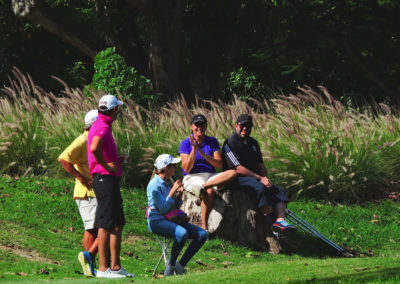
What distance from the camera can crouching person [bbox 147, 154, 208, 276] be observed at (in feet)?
25.1

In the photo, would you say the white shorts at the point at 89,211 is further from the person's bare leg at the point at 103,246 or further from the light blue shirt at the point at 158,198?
the light blue shirt at the point at 158,198

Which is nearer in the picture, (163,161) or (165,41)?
(163,161)

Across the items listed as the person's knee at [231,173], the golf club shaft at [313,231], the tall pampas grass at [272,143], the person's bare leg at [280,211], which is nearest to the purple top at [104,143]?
→ the person's knee at [231,173]

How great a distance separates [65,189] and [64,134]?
145 cm

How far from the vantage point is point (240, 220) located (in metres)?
10.3

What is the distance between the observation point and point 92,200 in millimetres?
7805

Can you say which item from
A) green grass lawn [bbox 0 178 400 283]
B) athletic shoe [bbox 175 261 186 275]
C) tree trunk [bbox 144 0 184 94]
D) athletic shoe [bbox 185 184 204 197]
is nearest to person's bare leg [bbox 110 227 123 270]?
green grass lawn [bbox 0 178 400 283]

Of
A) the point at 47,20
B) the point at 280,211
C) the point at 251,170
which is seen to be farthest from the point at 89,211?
the point at 47,20

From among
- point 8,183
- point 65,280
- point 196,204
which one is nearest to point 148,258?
point 196,204

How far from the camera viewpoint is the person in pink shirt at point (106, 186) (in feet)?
24.2

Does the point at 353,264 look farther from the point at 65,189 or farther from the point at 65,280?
the point at 65,189

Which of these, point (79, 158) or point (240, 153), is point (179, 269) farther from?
point (240, 153)

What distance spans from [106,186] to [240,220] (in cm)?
337

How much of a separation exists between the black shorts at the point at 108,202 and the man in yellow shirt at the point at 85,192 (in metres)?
0.39
